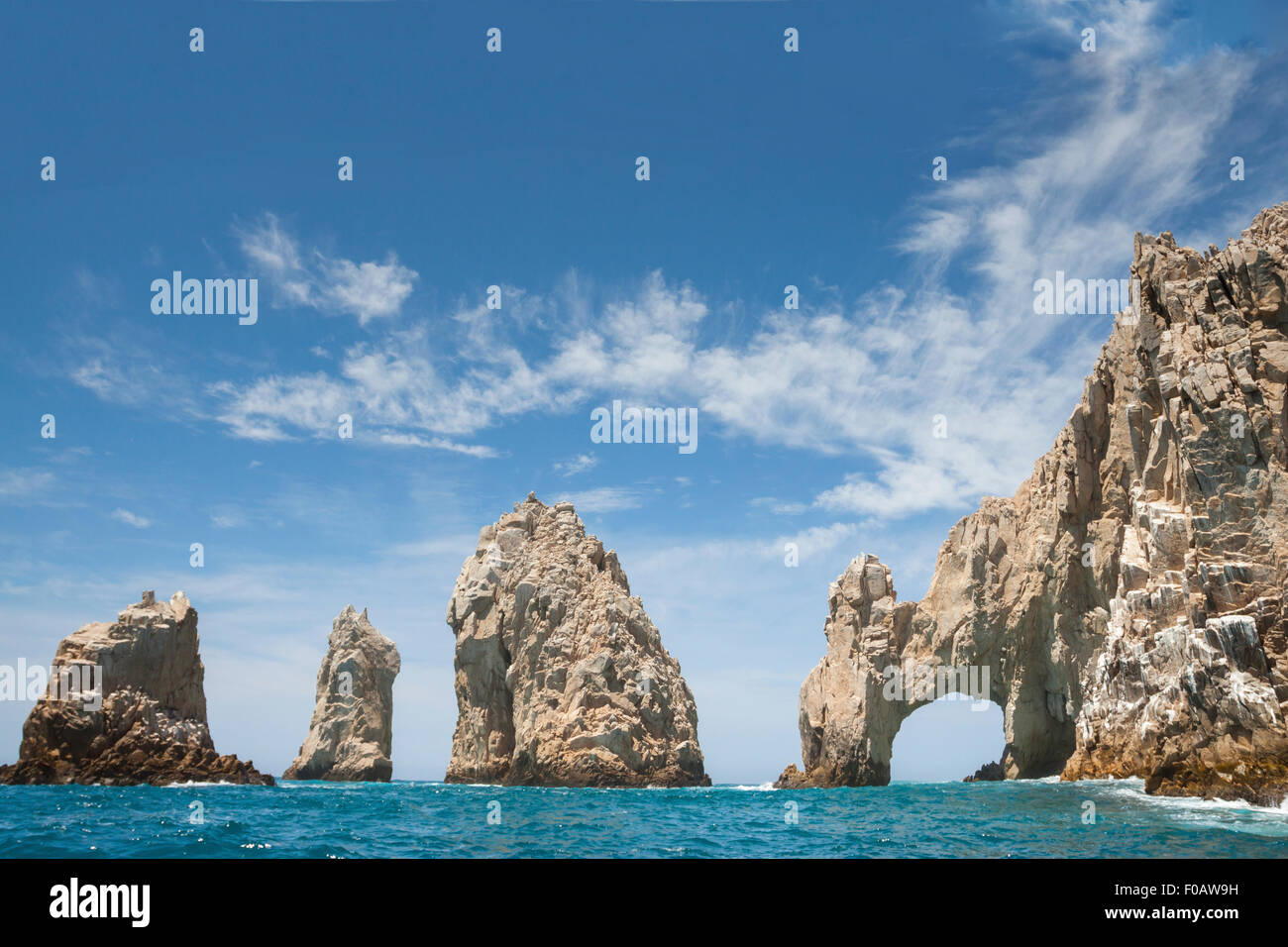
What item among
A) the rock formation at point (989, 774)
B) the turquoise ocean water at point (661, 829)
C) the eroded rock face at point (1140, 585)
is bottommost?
the rock formation at point (989, 774)

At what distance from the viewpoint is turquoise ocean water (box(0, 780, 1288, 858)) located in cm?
2081

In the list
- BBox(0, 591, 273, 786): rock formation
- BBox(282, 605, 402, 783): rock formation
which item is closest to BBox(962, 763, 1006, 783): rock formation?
BBox(0, 591, 273, 786): rock formation

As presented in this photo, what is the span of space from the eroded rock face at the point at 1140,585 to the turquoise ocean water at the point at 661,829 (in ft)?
18.6

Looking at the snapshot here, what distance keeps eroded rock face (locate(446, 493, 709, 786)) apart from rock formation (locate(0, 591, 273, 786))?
21.2m

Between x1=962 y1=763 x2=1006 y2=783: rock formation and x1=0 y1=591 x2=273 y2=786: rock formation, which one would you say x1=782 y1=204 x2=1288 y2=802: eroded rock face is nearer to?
x1=962 y1=763 x2=1006 y2=783: rock formation

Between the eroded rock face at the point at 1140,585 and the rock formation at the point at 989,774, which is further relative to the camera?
the rock formation at the point at 989,774

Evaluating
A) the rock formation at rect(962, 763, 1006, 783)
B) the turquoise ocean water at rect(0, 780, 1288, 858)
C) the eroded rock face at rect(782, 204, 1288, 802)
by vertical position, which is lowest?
the rock formation at rect(962, 763, 1006, 783)

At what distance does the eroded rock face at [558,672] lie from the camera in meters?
72.2

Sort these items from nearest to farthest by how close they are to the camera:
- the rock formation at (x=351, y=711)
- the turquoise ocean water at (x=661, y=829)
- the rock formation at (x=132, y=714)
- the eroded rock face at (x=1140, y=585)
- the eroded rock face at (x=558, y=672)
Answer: the turquoise ocean water at (x=661, y=829) → the eroded rock face at (x=1140, y=585) → the rock formation at (x=132, y=714) → the eroded rock face at (x=558, y=672) → the rock formation at (x=351, y=711)

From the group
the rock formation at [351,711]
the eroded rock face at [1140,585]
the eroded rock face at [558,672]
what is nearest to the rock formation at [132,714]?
the eroded rock face at [558,672]

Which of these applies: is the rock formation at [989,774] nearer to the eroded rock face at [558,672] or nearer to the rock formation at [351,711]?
the eroded rock face at [558,672]

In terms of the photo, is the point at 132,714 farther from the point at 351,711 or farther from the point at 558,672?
the point at 351,711
